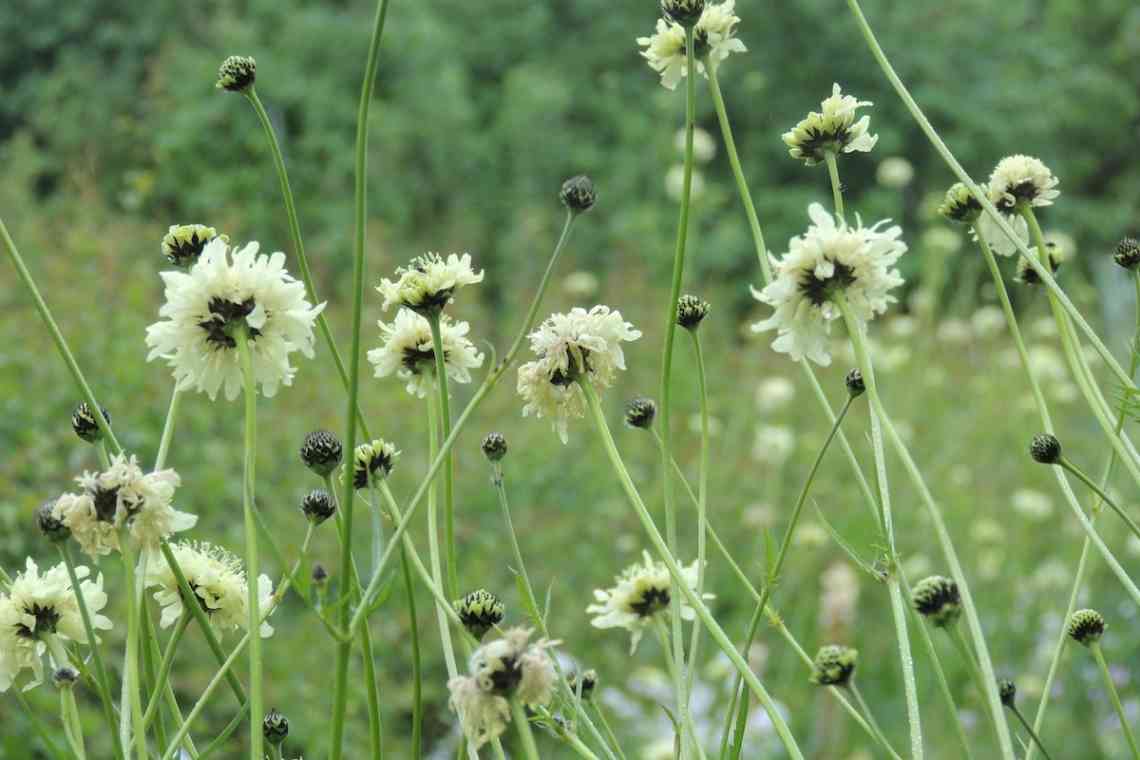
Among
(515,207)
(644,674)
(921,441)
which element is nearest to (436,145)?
(515,207)

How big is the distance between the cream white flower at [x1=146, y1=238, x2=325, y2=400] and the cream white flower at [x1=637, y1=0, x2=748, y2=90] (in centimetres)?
28

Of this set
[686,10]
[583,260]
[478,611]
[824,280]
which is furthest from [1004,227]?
[583,260]

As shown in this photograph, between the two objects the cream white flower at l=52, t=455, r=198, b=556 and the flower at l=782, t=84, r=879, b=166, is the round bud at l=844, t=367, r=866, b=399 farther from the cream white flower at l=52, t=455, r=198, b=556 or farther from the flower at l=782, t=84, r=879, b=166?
the cream white flower at l=52, t=455, r=198, b=556

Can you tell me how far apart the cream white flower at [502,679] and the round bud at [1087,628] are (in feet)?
1.08

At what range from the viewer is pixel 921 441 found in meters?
4.02

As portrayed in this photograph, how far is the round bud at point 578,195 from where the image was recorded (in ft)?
2.40

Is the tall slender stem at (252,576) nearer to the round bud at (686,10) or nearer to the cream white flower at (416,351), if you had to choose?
the cream white flower at (416,351)

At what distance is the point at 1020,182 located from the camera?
79 cm

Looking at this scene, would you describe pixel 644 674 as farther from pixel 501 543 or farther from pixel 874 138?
pixel 874 138

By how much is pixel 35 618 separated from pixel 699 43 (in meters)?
0.47

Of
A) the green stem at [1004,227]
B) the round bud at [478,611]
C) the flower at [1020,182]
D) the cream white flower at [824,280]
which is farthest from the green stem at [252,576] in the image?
A: the flower at [1020,182]

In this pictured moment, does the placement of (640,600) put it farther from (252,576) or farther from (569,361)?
(252,576)

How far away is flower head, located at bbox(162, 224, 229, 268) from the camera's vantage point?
0.70 meters

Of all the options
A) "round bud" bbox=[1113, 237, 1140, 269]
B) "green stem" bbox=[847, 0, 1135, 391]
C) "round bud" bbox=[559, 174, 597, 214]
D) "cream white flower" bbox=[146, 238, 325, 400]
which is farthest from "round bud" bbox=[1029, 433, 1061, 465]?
"cream white flower" bbox=[146, 238, 325, 400]
